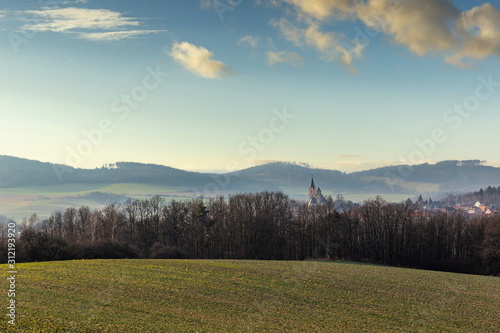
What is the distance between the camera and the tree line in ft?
286

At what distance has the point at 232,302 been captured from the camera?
29953 millimetres

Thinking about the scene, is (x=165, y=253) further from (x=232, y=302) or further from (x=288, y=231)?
(x=232, y=302)

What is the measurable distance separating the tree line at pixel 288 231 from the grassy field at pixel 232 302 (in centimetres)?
4354

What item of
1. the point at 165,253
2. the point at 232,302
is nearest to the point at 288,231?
the point at 165,253

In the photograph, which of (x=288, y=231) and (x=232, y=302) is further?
(x=288, y=231)

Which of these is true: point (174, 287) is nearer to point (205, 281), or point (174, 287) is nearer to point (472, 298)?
point (205, 281)

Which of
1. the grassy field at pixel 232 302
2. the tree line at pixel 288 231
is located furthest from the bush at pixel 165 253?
the grassy field at pixel 232 302

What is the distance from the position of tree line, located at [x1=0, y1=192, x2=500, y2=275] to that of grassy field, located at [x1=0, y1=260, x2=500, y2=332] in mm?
43537

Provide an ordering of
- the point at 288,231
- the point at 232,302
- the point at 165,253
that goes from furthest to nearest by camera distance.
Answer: the point at 288,231
the point at 165,253
the point at 232,302

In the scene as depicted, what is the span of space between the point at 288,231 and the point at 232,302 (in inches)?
2504

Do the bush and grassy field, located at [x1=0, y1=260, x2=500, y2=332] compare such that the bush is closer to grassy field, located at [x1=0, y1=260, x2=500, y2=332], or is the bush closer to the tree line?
the tree line

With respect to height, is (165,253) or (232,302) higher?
(232,302)

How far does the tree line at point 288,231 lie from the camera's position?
87250 mm

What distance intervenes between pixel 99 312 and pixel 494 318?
1221 inches
